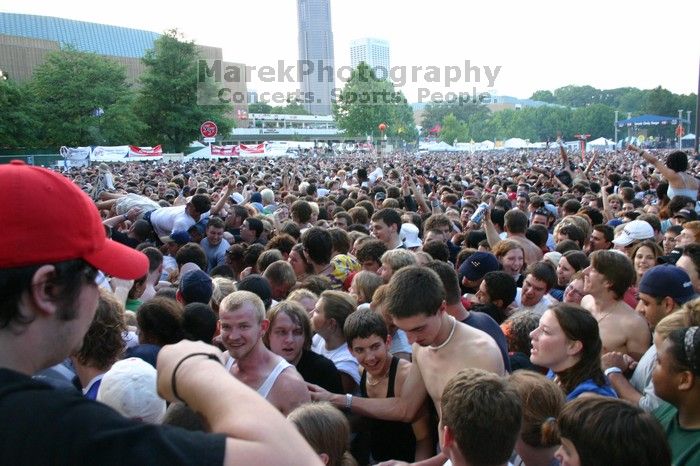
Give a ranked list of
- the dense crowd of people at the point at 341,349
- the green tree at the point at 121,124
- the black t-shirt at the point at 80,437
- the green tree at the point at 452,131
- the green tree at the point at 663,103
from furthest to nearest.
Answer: the green tree at the point at 452,131 < the green tree at the point at 663,103 < the green tree at the point at 121,124 < the dense crowd of people at the point at 341,349 < the black t-shirt at the point at 80,437

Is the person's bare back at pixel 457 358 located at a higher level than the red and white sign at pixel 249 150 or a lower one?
lower

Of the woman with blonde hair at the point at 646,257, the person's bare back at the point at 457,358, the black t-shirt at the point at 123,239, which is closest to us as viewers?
the person's bare back at the point at 457,358

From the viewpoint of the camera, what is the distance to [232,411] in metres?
1.27

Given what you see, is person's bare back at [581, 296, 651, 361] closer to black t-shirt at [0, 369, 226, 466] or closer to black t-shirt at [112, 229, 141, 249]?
black t-shirt at [0, 369, 226, 466]

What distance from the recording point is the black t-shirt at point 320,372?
4.11 m

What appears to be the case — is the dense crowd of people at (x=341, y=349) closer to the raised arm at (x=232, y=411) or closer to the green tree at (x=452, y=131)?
the raised arm at (x=232, y=411)

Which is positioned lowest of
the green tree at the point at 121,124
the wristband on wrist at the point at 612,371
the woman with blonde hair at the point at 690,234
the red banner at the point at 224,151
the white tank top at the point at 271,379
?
the wristband on wrist at the point at 612,371

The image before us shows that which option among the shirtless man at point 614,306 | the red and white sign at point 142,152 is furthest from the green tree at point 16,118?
the shirtless man at point 614,306

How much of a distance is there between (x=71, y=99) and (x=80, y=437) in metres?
63.6

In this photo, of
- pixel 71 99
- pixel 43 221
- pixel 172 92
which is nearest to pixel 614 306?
pixel 43 221

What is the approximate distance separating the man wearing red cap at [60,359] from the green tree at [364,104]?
263ft

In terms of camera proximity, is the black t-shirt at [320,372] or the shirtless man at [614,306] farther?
the shirtless man at [614,306]

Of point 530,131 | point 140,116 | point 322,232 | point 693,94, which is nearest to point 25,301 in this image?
point 322,232

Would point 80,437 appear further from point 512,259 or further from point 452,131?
point 452,131
